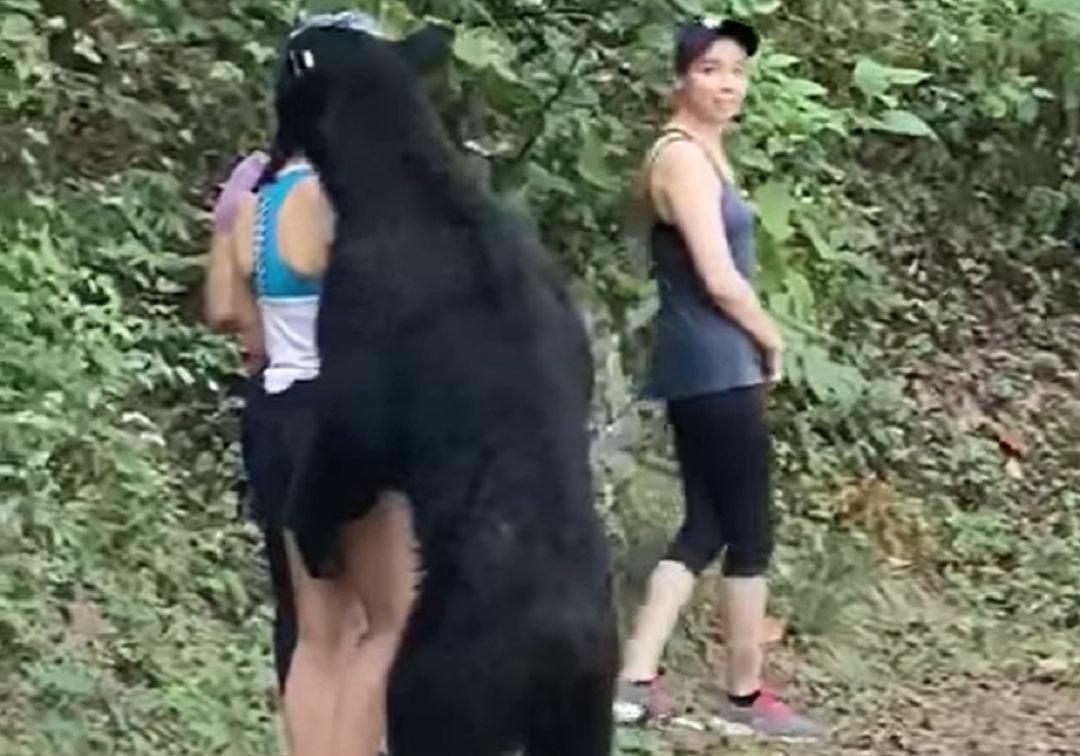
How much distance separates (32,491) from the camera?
25.2ft

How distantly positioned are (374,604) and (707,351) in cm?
227

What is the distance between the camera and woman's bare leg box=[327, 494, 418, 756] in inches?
206

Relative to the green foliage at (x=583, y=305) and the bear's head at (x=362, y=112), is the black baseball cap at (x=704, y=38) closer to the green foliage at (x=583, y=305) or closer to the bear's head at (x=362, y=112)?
the green foliage at (x=583, y=305)

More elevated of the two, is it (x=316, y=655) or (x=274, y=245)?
(x=274, y=245)

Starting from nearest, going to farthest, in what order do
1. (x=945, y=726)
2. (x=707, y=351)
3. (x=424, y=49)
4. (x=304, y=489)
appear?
(x=304, y=489), (x=424, y=49), (x=707, y=351), (x=945, y=726)

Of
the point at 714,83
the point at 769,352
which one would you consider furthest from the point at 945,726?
the point at 714,83

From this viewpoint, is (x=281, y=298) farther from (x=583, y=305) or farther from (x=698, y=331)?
(x=583, y=305)

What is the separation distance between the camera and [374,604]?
540cm

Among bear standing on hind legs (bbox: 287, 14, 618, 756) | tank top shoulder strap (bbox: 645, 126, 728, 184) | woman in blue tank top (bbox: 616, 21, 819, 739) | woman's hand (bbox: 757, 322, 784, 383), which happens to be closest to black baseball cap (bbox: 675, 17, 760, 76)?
woman in blue tank top (bbox: 616, 21, 819, 739)

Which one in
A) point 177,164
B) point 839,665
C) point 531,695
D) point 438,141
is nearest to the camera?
point 531,695

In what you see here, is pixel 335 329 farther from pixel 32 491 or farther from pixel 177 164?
pixel 177 164

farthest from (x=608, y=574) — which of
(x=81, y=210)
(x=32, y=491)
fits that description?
(x=81, y=210)

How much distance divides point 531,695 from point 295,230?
3.69ft

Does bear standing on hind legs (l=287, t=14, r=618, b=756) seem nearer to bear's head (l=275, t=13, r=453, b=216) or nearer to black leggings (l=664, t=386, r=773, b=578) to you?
bear's head (l=275, t=13, r=453, b=216)
